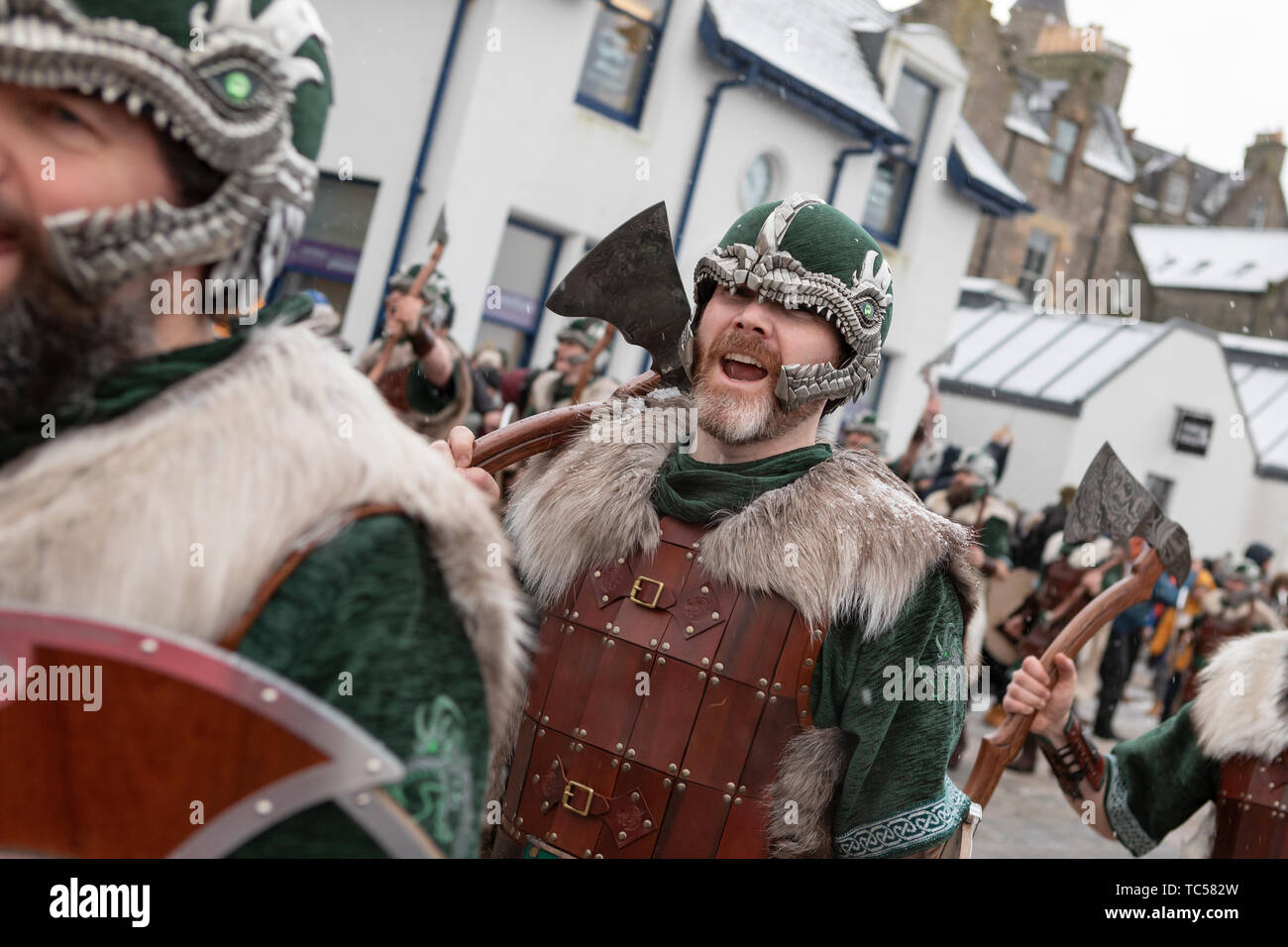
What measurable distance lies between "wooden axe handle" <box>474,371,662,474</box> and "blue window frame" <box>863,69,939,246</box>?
1147 centimetres

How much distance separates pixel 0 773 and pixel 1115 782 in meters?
2.67

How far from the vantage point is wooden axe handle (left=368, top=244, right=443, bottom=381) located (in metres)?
5.91

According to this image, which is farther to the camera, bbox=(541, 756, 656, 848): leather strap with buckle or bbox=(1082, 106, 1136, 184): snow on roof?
bbox=(1082, 106, 1136, 184): snow on roof

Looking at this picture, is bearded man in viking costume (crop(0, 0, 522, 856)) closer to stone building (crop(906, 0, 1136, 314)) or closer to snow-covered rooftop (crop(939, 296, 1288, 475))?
snow-covered rooftop (crop(939, 296, 1288, 475))

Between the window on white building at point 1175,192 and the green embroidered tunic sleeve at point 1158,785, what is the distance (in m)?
43.0

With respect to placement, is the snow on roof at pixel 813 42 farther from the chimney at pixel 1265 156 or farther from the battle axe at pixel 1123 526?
the chimney at pixel 1265 156

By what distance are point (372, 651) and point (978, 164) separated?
14.9 metres

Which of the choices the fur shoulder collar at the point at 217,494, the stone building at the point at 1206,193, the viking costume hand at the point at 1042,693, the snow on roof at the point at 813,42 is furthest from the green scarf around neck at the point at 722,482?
the stone building at the point at 1206,193

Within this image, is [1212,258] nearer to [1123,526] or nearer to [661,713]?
[1123,526]

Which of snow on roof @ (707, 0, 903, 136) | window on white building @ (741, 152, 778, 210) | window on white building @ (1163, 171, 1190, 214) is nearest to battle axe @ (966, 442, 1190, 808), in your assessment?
snow on roof @ (707, 0, 903, 136)

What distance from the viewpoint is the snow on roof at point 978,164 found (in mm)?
14586

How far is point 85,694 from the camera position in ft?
3.56

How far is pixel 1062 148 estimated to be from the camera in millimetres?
30906

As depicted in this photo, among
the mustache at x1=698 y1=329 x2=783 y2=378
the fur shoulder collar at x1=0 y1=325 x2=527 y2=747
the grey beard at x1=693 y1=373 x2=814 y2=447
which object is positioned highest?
the mustache at x1=698 y1=329 x2=783 y2=378
